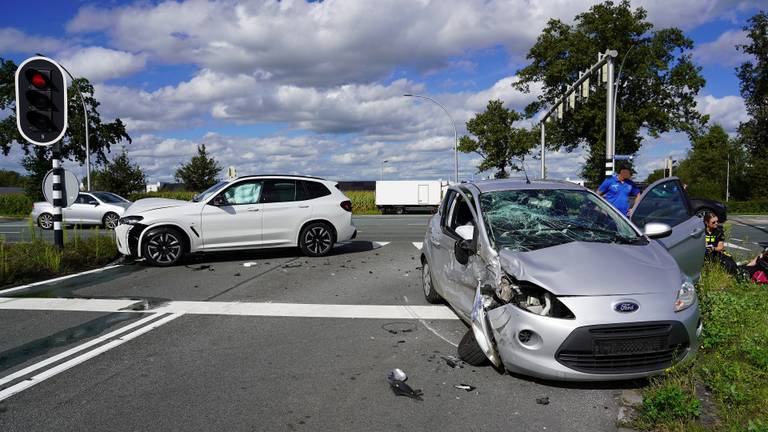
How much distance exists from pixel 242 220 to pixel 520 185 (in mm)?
6592

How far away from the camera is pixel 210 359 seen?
498cm

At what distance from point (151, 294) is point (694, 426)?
685 cm

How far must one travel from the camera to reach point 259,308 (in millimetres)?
7109

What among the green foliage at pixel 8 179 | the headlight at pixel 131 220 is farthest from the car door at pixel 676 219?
the green foliage at pixel 8 179

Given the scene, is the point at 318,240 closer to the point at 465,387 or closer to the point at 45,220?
the point at 465,387

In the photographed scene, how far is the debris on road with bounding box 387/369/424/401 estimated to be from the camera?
4.12m

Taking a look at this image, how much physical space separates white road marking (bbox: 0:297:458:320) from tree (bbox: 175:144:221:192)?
59.8 metres

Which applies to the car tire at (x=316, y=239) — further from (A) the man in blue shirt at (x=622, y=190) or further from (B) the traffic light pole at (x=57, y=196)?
A: (A) the man in blue shirt at (x=622, y=190)

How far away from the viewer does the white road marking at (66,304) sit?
7.13 metres

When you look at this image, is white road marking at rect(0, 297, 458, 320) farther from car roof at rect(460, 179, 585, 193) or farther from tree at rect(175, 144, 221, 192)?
tree at rect(175, 144, 221, 192)

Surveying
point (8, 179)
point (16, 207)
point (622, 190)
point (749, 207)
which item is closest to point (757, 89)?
point (749, 207)

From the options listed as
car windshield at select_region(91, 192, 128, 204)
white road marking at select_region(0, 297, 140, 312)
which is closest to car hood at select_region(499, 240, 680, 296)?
white road marking at select_region(0, 297, 140, 312)

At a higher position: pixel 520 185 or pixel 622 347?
pixel 520 185

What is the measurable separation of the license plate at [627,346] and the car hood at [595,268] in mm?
322
